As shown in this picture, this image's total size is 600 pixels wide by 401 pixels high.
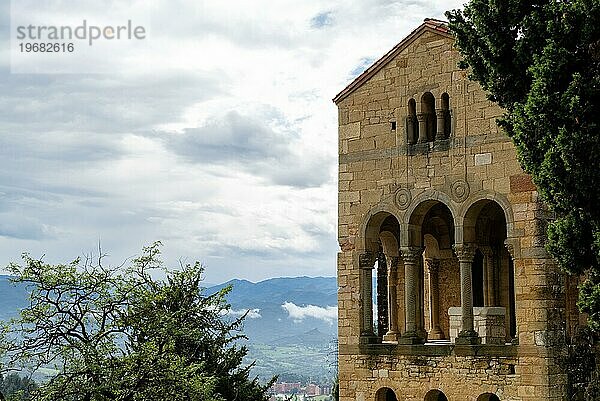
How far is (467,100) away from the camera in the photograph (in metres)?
21.8

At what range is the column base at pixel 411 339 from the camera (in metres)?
22.1

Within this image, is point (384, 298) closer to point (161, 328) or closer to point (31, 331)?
point (161, 328)

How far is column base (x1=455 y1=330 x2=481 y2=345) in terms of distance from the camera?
21.1m

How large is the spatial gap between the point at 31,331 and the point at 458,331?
8921 mm

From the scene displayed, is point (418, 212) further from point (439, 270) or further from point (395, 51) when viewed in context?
point (395, 51)

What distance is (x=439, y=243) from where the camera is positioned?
2498cm

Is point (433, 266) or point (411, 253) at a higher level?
point (411, 253)

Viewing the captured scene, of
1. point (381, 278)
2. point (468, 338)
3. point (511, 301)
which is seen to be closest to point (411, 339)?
point (468, 338)

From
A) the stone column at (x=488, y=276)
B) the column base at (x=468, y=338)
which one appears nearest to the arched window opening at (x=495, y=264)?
the stone column at (x=488, y=276)

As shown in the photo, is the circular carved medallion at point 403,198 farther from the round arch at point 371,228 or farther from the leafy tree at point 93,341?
the leafy tree at point 93,341

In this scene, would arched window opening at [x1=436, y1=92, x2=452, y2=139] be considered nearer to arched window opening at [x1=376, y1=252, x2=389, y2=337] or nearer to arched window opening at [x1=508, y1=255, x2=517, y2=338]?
arched window opening at [x1=508, y1=255, x2=517, y2=338]

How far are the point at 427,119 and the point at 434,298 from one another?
4.76 meters

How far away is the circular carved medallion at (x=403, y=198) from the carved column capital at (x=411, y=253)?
3.07ft

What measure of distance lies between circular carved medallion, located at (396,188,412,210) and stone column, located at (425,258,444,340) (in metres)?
2.91
